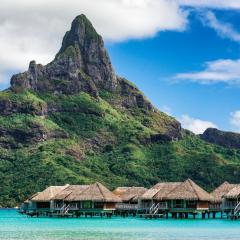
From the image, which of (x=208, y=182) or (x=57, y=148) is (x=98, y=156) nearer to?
(x=57, y=148)

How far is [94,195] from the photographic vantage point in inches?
3748

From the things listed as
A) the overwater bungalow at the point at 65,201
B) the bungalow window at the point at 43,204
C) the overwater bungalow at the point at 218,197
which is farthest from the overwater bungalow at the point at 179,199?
the bungalow window at the point at 43,204

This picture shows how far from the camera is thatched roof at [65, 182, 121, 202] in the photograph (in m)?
94.7

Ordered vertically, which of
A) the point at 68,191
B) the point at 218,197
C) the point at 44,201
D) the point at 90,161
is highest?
the point at 90,161

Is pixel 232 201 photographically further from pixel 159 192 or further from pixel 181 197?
pixel 159 192

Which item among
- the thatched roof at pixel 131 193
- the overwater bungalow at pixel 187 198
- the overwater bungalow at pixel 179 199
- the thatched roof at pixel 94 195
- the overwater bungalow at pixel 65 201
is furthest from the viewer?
the thatched roof at pixel 131 193

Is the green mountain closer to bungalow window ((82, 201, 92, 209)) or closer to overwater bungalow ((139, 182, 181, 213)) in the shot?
bungalow window ((82, 201, 92, 209))

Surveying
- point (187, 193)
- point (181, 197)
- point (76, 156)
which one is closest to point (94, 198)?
point (181, 197)

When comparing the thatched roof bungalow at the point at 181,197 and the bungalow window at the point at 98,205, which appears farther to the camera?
the bungalow window at the point at 98,205

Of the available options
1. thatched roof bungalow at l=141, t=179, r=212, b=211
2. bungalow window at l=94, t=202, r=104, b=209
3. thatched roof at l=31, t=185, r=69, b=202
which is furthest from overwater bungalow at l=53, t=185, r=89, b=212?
thatched roof bungalow at l=141, t=179, r=212, b=211

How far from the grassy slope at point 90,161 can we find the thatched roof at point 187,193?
210ft

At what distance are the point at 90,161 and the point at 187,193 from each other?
93795 millimetres

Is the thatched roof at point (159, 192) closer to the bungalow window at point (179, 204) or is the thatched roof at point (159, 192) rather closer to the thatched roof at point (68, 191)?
the bungalow window at point (179, 204)

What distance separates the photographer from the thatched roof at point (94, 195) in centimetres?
9469
